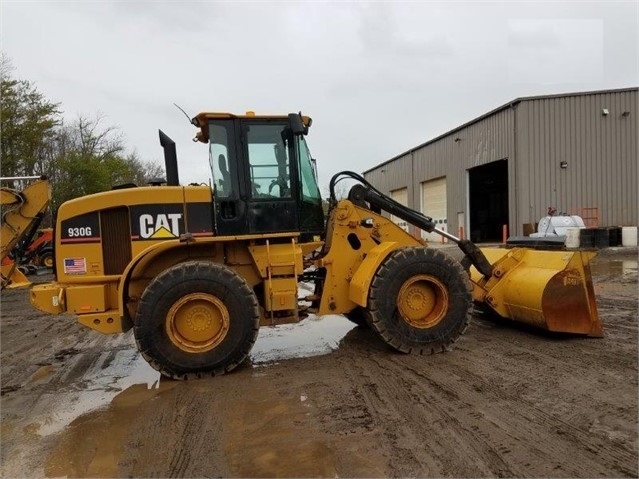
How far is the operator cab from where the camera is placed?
5.64m

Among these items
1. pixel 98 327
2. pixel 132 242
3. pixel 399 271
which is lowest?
pixel 98 327

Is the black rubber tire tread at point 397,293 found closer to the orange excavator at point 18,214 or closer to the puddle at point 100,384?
the puddle at point 100,384

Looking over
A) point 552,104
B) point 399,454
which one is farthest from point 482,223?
point 399,454

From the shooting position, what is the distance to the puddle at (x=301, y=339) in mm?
6312

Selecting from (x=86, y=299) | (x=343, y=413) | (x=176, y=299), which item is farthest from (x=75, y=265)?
(x=343, y=413)

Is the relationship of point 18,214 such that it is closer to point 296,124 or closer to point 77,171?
point 296,124

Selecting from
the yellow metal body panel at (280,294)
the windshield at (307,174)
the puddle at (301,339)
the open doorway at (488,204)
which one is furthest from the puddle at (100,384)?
the open doorway at (488,204)

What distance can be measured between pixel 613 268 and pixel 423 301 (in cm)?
1018

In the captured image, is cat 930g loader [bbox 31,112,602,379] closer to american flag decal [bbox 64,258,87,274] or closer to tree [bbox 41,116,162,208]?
american flag decal [bbox 64,258,87,274]

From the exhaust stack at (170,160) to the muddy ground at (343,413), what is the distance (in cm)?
222

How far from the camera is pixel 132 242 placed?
550 cm

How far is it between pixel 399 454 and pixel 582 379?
2278mm

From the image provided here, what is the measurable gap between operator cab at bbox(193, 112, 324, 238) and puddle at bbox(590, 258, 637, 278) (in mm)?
9627

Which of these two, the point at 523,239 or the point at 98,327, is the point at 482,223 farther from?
the point at 98,327
